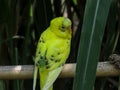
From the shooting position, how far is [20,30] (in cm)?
140

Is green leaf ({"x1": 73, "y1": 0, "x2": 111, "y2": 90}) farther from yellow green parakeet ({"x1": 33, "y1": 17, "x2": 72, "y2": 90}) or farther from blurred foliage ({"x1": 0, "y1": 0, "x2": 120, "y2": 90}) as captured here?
blurred foliage ({"x1": 0, "y1": 0, "x2": 120, "y2": 90})

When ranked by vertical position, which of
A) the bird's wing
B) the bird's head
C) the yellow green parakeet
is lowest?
the bird's wing

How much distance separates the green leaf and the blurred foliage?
52 cm

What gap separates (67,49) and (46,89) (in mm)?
96

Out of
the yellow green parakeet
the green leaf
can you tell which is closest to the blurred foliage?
the yellow green parakeet

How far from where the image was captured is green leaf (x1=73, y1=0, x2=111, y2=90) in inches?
24.3

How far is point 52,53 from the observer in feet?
2.63

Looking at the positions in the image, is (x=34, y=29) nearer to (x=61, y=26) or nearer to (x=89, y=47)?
(x=61, y=26)

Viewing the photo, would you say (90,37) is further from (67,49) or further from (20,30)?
(20,30)

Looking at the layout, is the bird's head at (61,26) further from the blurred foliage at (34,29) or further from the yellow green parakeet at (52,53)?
the blurred foliage at (34,29)

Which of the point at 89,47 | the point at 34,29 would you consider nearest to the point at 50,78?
the point at 89,47

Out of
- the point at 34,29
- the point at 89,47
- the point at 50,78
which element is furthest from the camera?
the point at 34,29

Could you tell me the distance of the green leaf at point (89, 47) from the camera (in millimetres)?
617

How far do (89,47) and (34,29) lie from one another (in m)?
0.73
